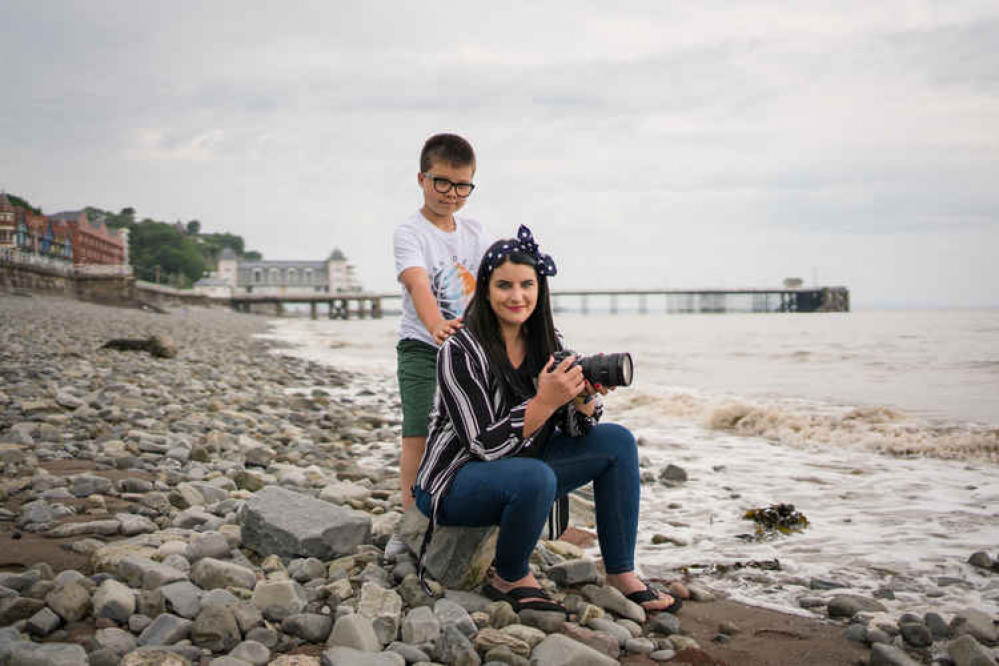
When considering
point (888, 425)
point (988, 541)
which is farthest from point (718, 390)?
point (988, 541)

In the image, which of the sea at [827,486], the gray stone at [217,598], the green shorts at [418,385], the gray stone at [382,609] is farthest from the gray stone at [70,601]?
the sea at [827,486]

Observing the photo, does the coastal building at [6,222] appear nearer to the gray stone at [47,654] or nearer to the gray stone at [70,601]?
the gray stone at [70,601]

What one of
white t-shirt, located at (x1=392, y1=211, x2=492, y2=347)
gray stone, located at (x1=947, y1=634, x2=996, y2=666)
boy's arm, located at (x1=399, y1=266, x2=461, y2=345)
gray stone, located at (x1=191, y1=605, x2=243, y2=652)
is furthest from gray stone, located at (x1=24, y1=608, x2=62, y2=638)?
gray stone, located at (x1=947, y1=634, x2=996, y2=666)

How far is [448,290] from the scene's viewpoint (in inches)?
118

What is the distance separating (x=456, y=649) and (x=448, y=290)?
146cm

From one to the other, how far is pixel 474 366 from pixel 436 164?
3.19 feet

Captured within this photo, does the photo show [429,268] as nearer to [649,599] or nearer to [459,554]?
[459,554]

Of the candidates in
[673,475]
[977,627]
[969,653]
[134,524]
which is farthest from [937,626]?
[134,524]

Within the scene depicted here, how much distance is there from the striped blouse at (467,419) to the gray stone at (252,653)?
67 cm

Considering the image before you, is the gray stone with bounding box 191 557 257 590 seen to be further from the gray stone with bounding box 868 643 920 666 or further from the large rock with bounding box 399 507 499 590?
the gray stone with bounding box 868 643 920 666

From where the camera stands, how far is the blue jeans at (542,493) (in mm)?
2330

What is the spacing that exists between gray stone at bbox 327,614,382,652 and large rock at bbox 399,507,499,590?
1.70 feet

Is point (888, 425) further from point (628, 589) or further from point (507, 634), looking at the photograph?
point (507, 634)

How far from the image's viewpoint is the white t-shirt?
116 inches
